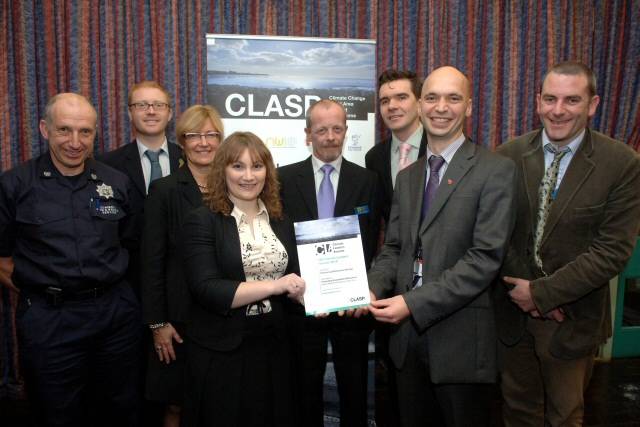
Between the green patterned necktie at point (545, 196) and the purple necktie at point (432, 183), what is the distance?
562 millimetres

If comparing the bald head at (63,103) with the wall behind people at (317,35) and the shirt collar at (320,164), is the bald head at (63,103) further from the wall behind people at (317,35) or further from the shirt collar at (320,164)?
the wall behind people at (317,35)

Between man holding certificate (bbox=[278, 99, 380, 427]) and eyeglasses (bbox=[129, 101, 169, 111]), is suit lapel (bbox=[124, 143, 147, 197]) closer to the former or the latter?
eyeglasses (bbox=[129, 101, 169, 111])

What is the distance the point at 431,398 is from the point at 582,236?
975 millimetres

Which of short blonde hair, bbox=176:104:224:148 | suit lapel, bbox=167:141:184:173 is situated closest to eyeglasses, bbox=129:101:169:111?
suit lapel, bbox=167:141:184:173

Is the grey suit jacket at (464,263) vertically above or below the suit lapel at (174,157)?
below

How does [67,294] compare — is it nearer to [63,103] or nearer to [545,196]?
[63,103]

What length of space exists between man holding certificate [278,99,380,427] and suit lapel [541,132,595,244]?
95 cm

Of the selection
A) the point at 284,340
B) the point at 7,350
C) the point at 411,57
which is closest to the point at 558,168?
the point at 284,340

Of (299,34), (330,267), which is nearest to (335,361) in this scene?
(330,267)

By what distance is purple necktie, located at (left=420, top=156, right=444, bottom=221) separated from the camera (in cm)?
210

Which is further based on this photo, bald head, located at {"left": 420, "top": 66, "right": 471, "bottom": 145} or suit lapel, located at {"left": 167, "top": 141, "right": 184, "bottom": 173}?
suit lapel, located at {"left": 167, "top": 141, "right": 184, "bottom": 173}

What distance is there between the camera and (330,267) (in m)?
2.12

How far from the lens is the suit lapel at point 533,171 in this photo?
230 centimetres

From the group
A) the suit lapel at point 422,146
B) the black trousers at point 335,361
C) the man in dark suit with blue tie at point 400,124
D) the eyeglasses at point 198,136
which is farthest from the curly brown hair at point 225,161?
the suit lapel at point 422,146
